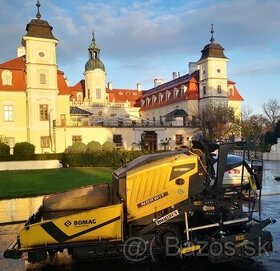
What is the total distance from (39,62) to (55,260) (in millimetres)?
40749

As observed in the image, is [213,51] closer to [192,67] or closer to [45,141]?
[192,67]

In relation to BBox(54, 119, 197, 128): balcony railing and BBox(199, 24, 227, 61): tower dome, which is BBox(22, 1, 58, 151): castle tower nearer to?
BBox(54, 119, 197, 128): balcony railing

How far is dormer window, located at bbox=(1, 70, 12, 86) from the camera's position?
45.2 meters

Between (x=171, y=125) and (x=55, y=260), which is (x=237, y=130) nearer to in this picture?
(x=171, y=125)

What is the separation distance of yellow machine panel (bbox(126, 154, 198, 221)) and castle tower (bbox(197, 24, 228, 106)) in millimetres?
54079

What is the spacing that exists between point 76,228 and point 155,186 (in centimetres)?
152

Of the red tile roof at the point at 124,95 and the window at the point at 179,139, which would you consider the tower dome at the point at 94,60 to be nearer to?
the red tile roof at the point at 124,95

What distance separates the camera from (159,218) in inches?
249

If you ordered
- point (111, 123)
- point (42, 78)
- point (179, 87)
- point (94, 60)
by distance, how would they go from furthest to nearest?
point (94, 60) → point (179, 87) → point (111, 123) → point (42, 78)

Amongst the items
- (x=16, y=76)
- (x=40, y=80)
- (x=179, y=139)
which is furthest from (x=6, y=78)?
(x=179, y=139)

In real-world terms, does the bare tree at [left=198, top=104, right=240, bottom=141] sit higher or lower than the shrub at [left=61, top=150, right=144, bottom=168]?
higher

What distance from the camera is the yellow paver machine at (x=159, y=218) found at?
20.0 ft

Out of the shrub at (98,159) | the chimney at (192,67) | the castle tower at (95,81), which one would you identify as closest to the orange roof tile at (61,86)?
the shrub at (98,159)

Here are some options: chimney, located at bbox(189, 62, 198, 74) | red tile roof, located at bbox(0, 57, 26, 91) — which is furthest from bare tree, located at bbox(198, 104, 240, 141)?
red tile roof, located at bbox(0, 57, 26, 91)
